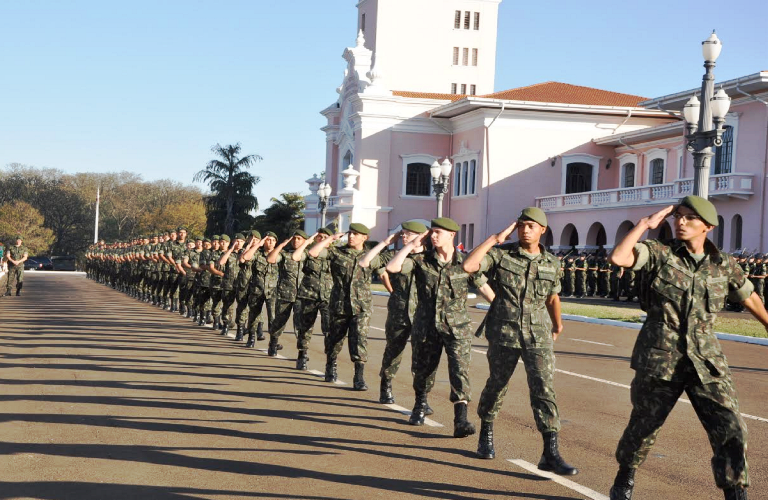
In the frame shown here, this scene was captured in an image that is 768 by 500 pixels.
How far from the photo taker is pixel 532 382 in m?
7.35

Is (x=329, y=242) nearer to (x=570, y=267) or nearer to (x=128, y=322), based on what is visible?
(x=128, y=322)

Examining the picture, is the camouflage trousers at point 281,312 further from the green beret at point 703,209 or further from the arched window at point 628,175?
the arched window at point 628,175

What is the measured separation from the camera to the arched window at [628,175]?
51.4 meters

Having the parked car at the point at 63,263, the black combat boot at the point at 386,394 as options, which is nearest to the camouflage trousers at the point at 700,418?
the black combat boot at the point at 386,394

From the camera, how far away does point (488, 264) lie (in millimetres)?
7551

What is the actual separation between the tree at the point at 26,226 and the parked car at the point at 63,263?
2.12 metres

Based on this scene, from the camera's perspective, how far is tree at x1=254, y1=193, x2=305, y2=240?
2697 inches

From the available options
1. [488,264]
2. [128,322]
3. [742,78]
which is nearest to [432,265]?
[488,264]

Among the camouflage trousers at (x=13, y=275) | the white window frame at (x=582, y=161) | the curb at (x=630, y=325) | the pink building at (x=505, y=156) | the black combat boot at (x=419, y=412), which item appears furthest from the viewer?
the white window frame at (x=582, y=161)

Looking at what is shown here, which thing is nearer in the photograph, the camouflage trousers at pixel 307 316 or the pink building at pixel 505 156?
the camouflage trousers at pixel 307 316

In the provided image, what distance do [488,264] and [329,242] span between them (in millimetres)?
4470

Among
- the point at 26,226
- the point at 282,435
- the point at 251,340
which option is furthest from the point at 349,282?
the point at 26,226

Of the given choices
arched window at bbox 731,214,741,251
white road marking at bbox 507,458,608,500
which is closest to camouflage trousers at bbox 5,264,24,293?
arched window at bbox 731,214,741,251

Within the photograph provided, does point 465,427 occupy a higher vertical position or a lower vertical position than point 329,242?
lower
